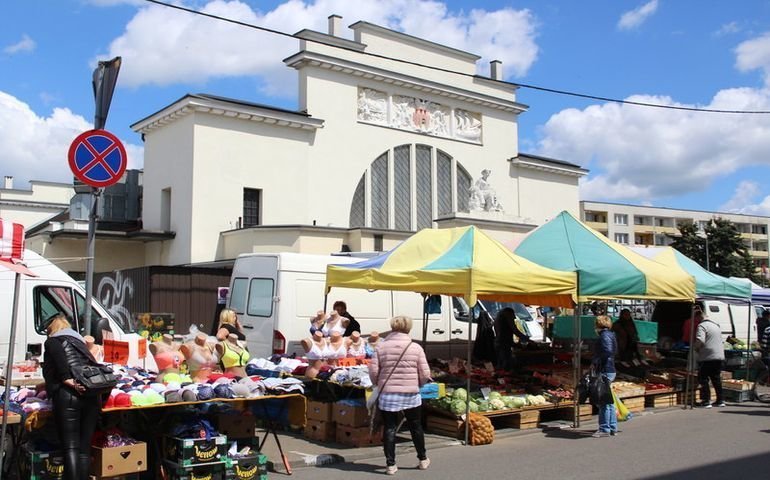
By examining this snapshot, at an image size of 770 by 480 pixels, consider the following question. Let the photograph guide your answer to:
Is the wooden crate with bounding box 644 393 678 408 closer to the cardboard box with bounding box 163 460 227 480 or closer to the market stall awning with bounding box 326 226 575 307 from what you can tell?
the market stall awning with bounding box 326 226 575 307

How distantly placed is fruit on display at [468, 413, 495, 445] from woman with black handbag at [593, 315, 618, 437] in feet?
5.93

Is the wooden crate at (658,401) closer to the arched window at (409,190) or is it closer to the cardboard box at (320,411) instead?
the cardboard box at (320,411)

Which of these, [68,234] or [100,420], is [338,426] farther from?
[68,234]

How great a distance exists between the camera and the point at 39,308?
33.9 feet

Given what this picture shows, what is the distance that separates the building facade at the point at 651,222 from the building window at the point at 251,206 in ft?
247

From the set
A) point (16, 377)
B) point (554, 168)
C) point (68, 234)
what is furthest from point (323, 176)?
point (16, 377)

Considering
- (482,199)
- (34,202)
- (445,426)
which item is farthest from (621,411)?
(34,202)

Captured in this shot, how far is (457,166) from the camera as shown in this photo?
34.8 meters

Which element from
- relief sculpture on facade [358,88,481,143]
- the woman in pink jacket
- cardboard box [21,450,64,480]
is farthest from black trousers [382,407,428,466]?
relief sculpture on facade [358,88,481,143]

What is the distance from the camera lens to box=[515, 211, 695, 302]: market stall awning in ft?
37.0

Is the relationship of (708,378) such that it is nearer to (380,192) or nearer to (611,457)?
(611,457)

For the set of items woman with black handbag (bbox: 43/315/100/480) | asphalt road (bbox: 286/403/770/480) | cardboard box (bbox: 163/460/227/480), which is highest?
woman with black handbag (bbox: 43/315/100/480)

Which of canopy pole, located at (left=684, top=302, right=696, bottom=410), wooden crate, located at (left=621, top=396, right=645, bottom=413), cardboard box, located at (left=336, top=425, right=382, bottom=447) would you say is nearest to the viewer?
cardboard box, located at (left=336, top=425, right=382, bottom=447)

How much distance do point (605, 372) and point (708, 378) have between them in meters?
4.44
